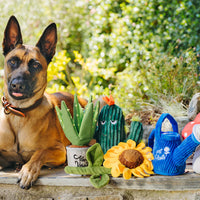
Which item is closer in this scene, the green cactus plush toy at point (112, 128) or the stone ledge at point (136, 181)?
the stone ledge at point (136, 181)

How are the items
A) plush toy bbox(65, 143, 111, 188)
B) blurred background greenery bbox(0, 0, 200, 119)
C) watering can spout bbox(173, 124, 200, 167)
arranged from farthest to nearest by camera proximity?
blurred background greenery bbox(0, 0, 200, 119), plush toy bbox(65, 143, 111, 188), watering can spout bbox(173, 124, 200, 167)

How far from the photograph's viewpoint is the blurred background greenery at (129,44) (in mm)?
3048

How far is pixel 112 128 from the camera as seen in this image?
189 centimetres

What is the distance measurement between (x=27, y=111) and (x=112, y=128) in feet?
1.99

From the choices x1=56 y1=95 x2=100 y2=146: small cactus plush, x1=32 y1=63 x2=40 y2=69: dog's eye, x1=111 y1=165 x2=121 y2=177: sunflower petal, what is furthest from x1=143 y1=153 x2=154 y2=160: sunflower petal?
x1=32 y1=63 x2=40 y2=69: dog's eye

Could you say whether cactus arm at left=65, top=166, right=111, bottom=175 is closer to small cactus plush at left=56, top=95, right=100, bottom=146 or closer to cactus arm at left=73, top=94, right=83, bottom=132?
small cactus plush at left=56, top=95, right=100, bottom=146

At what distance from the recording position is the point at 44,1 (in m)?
5.18

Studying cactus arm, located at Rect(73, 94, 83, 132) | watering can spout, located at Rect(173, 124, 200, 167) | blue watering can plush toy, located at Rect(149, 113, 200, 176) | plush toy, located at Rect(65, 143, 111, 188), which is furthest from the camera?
cactus arm, located at Rect(73, 94, 83, 132)

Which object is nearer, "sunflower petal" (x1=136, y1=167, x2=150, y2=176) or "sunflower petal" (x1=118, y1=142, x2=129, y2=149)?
"sunflower petal" (x1=136, y1=167, x2=150, y2=176)

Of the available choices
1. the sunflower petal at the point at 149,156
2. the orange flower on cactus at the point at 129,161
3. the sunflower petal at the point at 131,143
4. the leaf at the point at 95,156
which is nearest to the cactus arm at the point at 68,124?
the leaf at the point at 95,156

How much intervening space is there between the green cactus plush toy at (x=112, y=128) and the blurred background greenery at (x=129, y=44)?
94 centimetres

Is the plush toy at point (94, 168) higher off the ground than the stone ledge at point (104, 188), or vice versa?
the plush toy at point (94, 168)

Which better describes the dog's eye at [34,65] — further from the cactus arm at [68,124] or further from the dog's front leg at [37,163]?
the dog's front leg at [37,163]

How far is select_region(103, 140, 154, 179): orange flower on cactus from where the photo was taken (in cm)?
172
